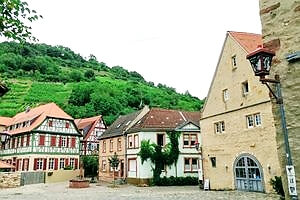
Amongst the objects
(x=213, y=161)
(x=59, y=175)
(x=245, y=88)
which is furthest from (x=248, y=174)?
(x=59, y=175)

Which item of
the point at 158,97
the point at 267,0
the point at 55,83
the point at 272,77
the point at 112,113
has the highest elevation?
the point at 55,83

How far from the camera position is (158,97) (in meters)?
95.3

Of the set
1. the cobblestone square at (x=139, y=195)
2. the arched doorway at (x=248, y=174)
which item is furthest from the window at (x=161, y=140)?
the arched doorway at (x=248, y=174)

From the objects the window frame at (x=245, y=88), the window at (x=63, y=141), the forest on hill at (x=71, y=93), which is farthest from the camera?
the forest on hill at (x=71, y=93)

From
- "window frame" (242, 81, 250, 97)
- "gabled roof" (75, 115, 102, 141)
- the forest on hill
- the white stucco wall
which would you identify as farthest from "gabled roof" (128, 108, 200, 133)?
the forest on hill

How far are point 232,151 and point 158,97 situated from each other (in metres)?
72.1

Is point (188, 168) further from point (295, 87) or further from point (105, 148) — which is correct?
point (295, 87)

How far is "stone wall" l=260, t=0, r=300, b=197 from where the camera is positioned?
Answer: 5434 mm

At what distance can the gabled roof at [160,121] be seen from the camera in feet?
115

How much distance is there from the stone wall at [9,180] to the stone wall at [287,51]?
110ft

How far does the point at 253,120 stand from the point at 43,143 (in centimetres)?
3125

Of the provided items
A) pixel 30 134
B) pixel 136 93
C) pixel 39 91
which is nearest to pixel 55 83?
pixel 39 91

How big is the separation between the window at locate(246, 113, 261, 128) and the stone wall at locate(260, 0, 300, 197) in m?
16.2

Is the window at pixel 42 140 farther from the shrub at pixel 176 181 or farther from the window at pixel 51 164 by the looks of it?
the shrub at pixel 176 181
